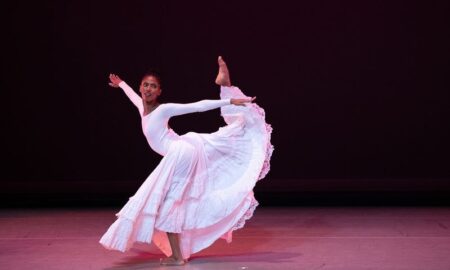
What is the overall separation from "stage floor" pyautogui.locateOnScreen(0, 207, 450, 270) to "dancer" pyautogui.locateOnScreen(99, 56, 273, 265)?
21 cm

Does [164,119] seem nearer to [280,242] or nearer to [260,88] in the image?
[280,242]

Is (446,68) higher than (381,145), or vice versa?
(446,68)

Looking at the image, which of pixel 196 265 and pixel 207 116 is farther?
pixel 207 116

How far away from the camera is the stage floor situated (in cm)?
445

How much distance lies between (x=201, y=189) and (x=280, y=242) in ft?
3.54

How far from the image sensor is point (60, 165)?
7.26 m

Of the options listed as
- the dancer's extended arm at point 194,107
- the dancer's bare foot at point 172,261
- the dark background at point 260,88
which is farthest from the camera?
the dark background at point 260,88

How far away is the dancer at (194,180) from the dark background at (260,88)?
2.49 m

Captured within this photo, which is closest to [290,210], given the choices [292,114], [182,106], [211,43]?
[292,114]

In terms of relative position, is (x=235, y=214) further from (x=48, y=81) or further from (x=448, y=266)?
(x=48, y=81)

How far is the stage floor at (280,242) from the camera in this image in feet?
14.6

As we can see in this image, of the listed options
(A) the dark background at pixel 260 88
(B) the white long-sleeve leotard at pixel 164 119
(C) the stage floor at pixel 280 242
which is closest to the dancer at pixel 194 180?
(B) the white long-sleeve leotard at pixel 164 119

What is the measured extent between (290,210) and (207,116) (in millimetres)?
1201

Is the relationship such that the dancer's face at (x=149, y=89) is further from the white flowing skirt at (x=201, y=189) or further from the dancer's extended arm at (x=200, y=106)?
the white flowing skirt at (x=201, y=189)
